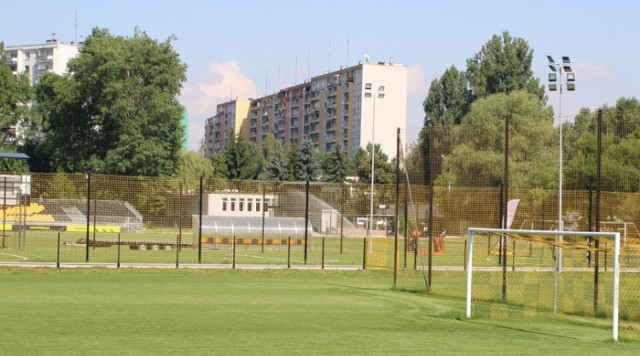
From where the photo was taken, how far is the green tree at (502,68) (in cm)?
8650

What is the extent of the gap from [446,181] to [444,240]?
435 centimetres

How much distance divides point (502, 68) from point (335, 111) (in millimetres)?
55130

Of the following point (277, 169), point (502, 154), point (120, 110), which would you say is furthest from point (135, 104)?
point (502, 154)

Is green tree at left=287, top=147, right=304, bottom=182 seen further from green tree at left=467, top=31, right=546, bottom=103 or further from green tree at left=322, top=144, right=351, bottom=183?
green tree at left=467, top=31, right=546, bottom=103

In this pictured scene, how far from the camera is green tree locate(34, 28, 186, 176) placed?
78750 millimetres

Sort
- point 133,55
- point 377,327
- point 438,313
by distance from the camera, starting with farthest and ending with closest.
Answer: point 133,55 < point 438,313 < point 377,327

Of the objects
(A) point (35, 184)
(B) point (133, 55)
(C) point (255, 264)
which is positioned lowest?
(C) point (255, 264)

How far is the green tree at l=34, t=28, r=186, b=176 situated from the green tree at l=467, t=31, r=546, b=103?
27.5 metres

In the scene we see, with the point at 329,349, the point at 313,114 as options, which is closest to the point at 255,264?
the point at 329,349

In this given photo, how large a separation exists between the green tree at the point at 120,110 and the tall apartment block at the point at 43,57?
75223 mm

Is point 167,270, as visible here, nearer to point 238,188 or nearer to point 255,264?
point 255,264

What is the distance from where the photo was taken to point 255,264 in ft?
109

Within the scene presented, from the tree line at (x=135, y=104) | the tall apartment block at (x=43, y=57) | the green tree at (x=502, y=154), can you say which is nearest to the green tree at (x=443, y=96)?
the tree line at (x=135, y=104)

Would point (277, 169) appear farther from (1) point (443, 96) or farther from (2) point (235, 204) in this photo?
(2) point (235, 204)
